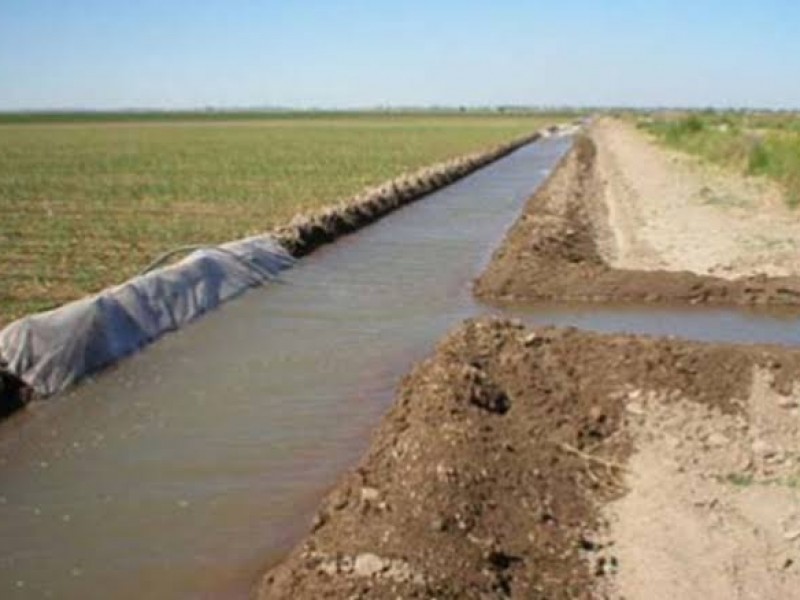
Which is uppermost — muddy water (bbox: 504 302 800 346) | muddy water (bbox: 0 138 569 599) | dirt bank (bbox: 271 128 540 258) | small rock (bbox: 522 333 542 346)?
small rock (bbox: 522 333 542 346)

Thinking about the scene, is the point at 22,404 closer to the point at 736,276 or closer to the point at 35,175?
the point at 736,276

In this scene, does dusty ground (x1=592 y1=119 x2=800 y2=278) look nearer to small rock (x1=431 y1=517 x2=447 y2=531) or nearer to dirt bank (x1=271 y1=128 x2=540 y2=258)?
dirt bank (x1=271 y1=128 x2=540 y2=258)

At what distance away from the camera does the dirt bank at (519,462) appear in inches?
237

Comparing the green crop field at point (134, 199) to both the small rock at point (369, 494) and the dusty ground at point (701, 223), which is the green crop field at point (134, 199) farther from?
the dusty ground at point (701, 223)

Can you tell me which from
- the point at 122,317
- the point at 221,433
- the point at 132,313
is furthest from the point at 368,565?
the point at 132,313

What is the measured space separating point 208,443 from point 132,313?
4.04 metres

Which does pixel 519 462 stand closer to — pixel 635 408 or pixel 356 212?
pixel 635 408

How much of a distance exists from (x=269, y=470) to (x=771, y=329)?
7970 millimetres

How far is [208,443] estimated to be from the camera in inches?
366

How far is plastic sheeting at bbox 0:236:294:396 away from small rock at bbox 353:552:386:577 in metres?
5.59

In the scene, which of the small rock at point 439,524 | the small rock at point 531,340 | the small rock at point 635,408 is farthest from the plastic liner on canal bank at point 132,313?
the small rock at point 635,408

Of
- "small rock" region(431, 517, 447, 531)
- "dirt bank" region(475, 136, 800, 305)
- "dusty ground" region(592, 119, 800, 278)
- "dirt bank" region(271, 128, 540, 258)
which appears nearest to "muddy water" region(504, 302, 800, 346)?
"dirt bank" region(475, 136, 800, 305)

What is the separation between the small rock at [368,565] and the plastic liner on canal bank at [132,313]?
541 cm

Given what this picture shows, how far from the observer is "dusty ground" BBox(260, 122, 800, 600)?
6.05m
